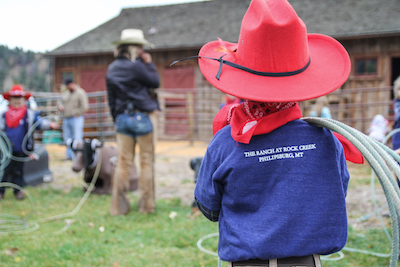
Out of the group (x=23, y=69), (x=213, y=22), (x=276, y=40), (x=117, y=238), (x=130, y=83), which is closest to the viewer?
(x=276, y=40)

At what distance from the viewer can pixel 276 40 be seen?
4.39ft

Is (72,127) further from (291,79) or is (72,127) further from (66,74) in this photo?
(66,74)

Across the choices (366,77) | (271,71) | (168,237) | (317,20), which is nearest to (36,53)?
(317,20)

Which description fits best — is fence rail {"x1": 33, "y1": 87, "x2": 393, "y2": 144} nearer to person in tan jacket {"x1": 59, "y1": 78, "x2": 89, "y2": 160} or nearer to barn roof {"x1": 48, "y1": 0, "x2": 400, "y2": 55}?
person in tan jacket {"x1": 59, "y1": 78, "x2": 89, "y2": 160}

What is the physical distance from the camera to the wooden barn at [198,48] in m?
11.3

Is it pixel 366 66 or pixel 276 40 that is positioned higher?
pixel 366 66

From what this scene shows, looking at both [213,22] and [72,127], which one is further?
[213,22]

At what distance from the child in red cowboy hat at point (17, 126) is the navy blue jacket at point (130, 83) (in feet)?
5.66

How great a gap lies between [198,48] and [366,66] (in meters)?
5.97

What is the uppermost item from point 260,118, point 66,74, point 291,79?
point 66,74

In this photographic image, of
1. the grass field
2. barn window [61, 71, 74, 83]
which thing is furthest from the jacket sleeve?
barn window [61, 71, 74, 83]

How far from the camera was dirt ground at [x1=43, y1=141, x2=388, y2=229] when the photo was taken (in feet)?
13.9

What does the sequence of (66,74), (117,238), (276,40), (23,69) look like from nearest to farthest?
(276,40) → (117,238) → (66,74) → (23,69)

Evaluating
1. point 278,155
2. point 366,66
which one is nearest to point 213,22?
point 366,66
